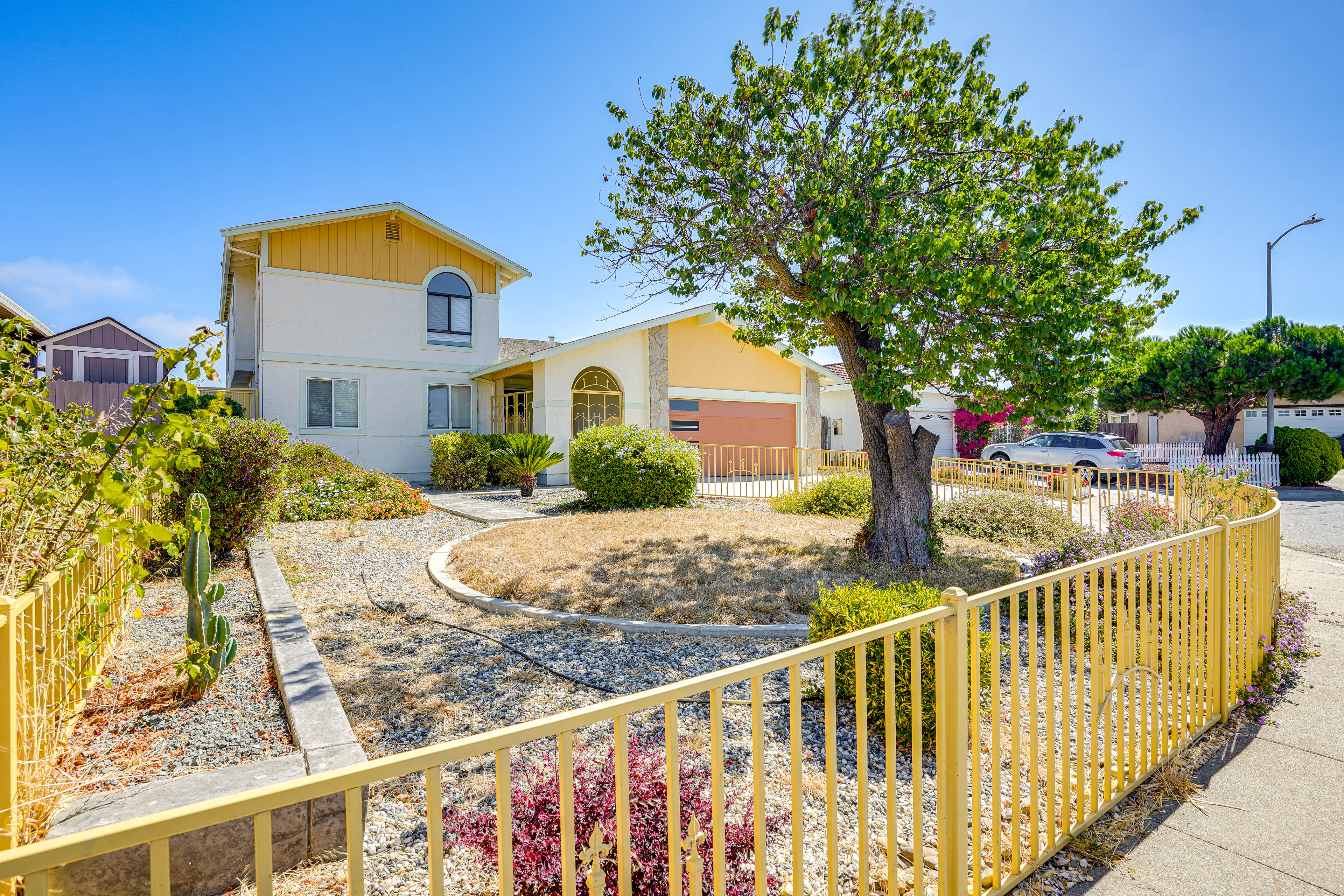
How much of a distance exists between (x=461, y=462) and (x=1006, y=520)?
40.5ft

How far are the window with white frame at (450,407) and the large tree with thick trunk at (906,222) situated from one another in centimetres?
1216

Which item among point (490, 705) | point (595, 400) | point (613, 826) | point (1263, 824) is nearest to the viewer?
point (613, 826)

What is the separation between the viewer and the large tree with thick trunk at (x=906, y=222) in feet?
20.2

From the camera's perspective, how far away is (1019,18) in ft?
22.1

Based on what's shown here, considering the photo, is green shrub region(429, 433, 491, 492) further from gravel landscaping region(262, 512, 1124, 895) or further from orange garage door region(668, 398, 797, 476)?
gravel landscaping region(262, 512, 1124, 895)

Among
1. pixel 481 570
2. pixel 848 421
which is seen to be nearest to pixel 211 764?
pixel 481 570

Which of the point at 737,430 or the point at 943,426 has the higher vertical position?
the point at 943,426

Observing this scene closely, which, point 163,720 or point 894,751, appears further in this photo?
point 163,720

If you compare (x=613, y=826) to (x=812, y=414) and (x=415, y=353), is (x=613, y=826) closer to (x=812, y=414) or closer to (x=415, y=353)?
(x=415, y=353)

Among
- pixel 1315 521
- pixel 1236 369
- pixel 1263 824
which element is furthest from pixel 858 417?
pixel 1263 824

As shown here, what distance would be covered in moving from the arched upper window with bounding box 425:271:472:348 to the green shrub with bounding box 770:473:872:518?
11341 mm

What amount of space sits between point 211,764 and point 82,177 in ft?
44.0

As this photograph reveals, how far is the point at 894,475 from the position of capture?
7320mm

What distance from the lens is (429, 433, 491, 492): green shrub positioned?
1583cm
